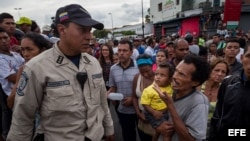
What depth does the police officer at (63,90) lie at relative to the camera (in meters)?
1.80

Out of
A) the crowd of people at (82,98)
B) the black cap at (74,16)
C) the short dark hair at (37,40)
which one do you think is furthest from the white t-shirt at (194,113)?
the short dark hair at (37,40)

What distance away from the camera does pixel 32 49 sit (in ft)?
8.14

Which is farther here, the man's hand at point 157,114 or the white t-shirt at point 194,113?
the man's hand at point 157,114

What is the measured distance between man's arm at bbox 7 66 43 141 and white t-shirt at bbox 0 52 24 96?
1180mm

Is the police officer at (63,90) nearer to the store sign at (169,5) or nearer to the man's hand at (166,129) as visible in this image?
the man's hand at (166,129)

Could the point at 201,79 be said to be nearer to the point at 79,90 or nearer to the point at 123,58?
the point at 79,90

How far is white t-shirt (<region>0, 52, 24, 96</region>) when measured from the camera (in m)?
2.84

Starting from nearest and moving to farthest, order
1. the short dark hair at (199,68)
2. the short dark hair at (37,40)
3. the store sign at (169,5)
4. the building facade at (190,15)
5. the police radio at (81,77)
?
the police radio at (81,77)
the short dark hair at (199,68)
the short dark hair at (37,40)
the building facade at (190,15)
the store sign at (169,5)

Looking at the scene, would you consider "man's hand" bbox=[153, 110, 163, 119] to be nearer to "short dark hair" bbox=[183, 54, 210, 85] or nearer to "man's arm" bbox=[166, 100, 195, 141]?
"man's arm" bbox=[166, 100, 195, 141]

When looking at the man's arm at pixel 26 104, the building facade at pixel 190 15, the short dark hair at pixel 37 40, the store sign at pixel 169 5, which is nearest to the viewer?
the man's arm at pixel 26 104

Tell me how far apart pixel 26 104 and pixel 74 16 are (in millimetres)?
797

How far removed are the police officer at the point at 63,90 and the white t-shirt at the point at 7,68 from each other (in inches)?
46.3

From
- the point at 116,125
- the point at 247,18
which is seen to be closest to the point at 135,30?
the point at 247,18

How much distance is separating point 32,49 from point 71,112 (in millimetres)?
1018
